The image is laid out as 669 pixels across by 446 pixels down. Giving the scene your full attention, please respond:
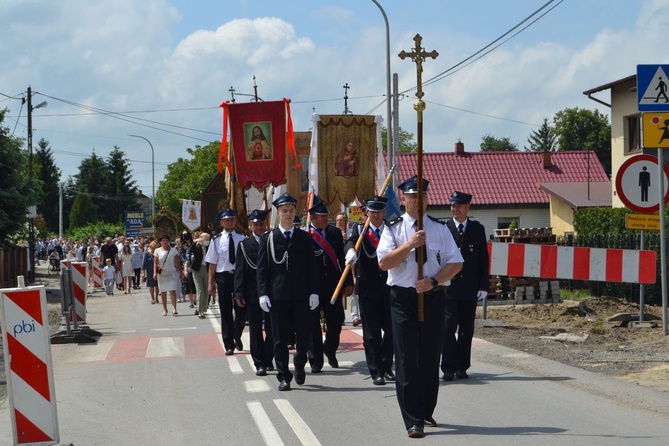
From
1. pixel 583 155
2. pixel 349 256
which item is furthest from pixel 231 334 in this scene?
pixel 583 155

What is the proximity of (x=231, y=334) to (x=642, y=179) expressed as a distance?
633cm

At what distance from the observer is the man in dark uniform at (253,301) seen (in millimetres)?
11883

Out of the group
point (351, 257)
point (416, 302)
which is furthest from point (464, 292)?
point (416, 302)

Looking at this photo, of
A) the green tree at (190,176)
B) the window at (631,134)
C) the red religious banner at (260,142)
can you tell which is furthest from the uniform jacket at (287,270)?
the green tree at (190,176)

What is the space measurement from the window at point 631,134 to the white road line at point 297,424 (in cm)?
2693

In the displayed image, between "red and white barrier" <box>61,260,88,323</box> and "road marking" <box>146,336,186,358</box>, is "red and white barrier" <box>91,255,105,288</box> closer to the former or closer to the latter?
"red and white barrier" <box>61,260,88,323</box>

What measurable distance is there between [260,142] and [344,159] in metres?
2.60

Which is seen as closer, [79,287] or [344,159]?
[79,287]

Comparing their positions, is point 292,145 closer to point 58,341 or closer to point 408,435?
point 58,341

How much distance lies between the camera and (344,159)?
24.7 metres

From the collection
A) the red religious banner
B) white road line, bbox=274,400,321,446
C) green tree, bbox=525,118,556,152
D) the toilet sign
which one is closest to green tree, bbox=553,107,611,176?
green tree, bbox=525,118,556,152

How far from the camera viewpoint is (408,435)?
7.94 m

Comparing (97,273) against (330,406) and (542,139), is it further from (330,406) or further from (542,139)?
(542,139)

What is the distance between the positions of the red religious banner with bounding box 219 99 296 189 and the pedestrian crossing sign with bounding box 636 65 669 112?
10079 millimetres
